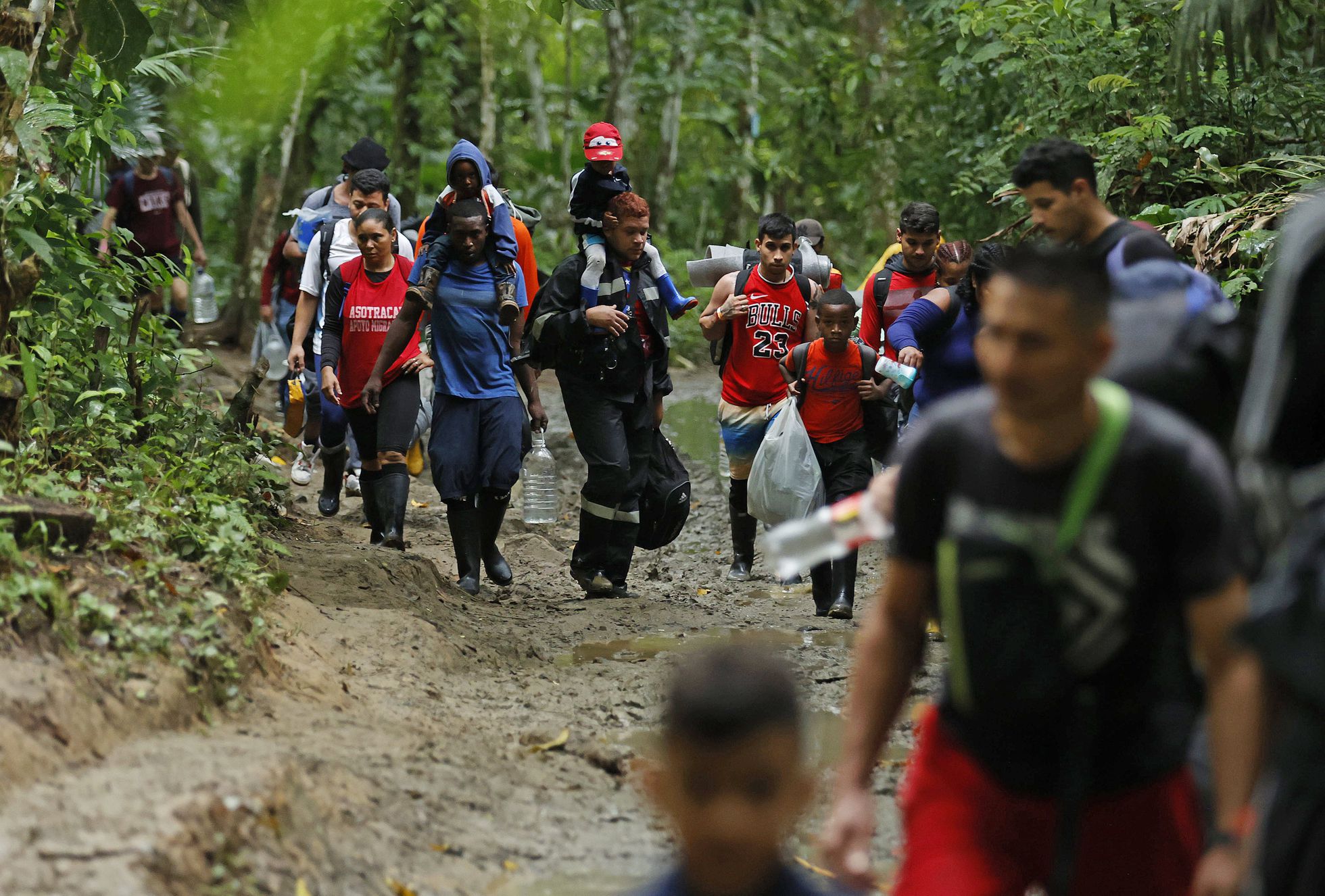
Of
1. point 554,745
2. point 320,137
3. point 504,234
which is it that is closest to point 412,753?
point 554,745

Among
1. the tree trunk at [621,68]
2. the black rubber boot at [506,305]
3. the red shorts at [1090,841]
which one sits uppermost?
the tree trunk at [621,68]

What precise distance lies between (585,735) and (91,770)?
230 cm

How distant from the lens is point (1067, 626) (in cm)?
Result: 279

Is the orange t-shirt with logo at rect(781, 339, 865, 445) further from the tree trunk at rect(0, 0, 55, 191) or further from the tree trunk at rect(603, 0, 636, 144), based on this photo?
the tree trunk at rect(603, 0, 636, 144)

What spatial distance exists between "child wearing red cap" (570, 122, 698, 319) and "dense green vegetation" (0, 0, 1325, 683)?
874 millimetres

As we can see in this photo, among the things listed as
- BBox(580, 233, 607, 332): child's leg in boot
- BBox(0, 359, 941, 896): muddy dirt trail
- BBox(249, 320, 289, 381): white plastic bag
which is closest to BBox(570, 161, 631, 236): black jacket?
BBox(580, 233, 607, 332): child's leg in boot

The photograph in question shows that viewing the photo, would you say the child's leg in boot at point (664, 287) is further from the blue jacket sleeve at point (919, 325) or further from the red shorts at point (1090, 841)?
the red shorts at point (1090, 841)

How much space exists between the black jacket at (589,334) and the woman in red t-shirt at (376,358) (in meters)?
0.85

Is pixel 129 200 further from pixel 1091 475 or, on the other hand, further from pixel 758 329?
pixel 1091 475

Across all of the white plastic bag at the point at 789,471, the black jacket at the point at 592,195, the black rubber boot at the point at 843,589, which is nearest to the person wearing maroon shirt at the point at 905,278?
the white plastic bag at the point at 789,471

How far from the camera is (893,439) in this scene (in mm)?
8977

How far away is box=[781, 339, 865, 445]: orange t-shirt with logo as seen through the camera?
8.73m

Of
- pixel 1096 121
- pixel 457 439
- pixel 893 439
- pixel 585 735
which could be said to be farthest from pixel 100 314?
pixel 1096 121

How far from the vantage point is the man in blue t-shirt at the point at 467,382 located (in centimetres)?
874
